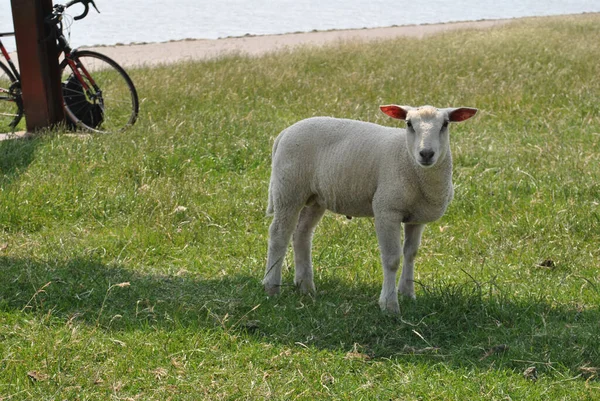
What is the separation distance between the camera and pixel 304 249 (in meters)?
5.39

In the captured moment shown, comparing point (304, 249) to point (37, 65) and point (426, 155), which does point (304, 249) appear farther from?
point (37, 65)

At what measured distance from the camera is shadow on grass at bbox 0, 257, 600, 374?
4406 mm

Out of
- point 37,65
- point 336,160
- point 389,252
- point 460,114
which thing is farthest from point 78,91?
point 460,114

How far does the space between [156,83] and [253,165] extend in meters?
4.36

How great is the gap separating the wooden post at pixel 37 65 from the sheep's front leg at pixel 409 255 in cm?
581

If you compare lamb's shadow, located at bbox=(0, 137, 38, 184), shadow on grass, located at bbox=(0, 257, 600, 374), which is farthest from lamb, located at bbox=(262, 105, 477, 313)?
lamb's shadow, located at bbox=(0, 137, 38, 184)

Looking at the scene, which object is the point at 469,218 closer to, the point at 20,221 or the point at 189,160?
the point at 189,160

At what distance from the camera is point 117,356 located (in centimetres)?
429

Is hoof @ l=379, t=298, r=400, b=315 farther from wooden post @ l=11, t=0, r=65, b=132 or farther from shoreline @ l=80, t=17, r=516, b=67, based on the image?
shoreline @ l=80, t=17, r=516, b=67

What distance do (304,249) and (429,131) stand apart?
137cm

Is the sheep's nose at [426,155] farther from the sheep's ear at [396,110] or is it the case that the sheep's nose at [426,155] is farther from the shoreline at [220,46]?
the shoreline at [220,46]

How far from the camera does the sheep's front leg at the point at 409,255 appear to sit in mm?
5129

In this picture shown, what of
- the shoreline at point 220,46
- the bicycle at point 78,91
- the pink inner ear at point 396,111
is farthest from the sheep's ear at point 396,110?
the shoreline at point 220,46

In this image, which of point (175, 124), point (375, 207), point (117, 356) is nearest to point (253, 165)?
point (175, 124)
